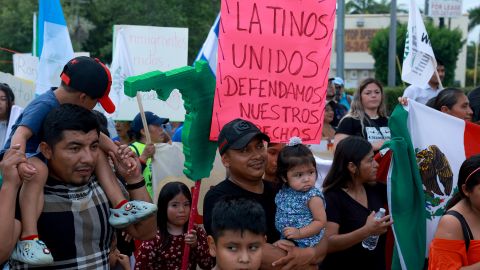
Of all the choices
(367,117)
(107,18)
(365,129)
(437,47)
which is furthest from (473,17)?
(365,129)

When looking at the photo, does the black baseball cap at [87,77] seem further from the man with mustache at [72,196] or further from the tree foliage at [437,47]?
the tree foliage at [437,47]

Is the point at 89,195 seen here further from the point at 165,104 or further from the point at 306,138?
the point at 165,104

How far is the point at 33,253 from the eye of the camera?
9.27ft

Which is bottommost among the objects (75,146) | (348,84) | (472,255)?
(348,84)

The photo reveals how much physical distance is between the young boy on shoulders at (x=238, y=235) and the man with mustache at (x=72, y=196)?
0.53m

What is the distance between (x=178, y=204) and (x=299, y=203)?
146 cm

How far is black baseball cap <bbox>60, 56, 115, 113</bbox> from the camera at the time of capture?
3316 mm

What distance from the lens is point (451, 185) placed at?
4.77 meters

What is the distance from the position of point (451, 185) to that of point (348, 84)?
4143 centimetres

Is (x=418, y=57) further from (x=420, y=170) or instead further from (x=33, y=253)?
(x=33, y=253)

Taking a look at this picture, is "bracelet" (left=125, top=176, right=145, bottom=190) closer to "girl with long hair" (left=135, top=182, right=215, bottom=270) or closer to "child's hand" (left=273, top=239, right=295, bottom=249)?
"child's hand" (left=273, top=239, right=295, bottom=249)

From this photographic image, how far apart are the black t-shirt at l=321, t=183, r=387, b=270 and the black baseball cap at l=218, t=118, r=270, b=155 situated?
2.94ft

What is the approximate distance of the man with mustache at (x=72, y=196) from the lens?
3.01 m

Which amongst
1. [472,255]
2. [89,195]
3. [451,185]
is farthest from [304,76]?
[89,195]
